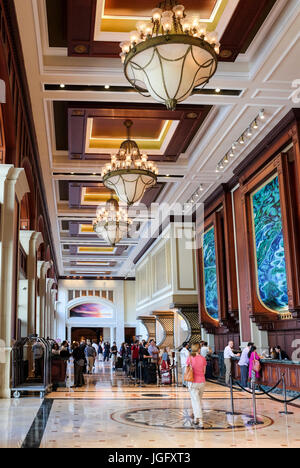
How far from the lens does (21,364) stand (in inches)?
416

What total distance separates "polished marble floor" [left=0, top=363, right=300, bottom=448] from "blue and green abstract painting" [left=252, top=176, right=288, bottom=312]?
2.36 meters

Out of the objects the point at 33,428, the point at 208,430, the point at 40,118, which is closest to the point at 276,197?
the point at 40,118

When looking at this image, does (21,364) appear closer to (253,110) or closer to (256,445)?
(256,445)

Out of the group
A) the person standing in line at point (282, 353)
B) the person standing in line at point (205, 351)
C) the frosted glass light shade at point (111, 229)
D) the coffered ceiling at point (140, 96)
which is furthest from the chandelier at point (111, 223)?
the person standing in line at point (282, 353)

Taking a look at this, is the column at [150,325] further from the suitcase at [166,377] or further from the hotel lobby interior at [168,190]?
the suitcase at [166,377]

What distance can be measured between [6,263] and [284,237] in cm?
587

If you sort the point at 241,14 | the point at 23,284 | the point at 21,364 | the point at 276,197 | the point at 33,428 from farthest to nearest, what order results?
the point at 23,284, the point at 276,197, the point at 21,364, the point at 241,14, the point at 33,428

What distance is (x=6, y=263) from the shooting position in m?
9.30

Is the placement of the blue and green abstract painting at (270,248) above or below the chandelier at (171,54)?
below

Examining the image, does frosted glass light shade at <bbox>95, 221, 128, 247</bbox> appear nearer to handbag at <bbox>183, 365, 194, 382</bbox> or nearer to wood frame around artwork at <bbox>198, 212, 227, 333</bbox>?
wood frame around artwork at <bbox>198, 212, 227, 333</bbox>

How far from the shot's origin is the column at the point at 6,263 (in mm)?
9102

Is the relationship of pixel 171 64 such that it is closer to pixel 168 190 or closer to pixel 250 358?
pixel 250 358

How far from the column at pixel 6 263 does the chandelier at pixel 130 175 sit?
2389mm

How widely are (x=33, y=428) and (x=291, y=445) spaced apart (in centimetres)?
326
